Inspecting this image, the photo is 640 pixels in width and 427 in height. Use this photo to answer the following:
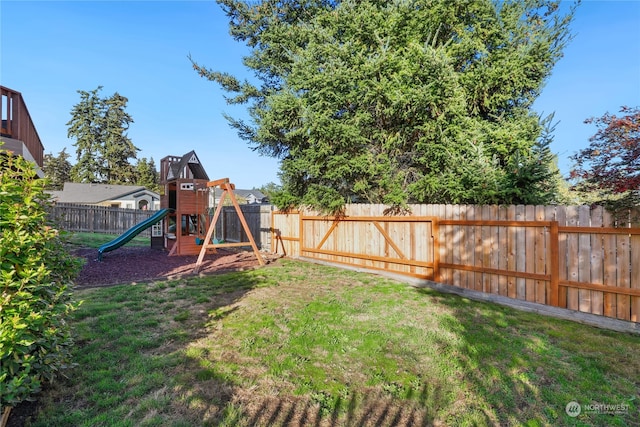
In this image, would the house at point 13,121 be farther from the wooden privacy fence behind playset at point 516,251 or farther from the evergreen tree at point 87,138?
the evergreen tree at point 87,138

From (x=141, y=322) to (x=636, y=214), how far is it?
7.07 m

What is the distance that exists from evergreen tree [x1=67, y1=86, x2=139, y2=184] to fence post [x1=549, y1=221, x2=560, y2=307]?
150 ft

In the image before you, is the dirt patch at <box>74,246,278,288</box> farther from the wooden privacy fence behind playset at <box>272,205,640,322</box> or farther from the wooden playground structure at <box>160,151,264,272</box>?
the wooden privacy fence behind playset at <box>272,205,640,322</box>

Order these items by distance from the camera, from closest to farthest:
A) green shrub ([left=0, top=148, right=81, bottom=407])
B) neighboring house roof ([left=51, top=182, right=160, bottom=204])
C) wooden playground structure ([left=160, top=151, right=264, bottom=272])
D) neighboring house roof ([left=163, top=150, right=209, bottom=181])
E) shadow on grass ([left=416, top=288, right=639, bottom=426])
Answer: green shrub ([left=0, top=148, right=81, bottom=407]) → shadow on grass ([left=416, top=288, right=639, bottom=426]) → wooden playground structure ([left=160, top=151, right=264, bottom=272]) → neighboring house roof ([left=163, top=150, right=209, bottom=181]) → neighboring house roof ([left=51, top=182, right=160, bottom=204])

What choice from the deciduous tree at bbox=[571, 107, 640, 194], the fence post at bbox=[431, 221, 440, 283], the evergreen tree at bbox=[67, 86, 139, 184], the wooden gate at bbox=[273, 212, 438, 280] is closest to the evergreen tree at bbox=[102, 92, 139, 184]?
the evergreen tree at bbox=[67, 86, 139, 184]

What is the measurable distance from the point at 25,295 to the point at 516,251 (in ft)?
20.9

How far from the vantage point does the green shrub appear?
1899 millimetres

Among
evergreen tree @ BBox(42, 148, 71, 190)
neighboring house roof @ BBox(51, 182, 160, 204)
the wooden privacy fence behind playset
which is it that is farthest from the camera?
evergreen tree @ BBox(42, 148, 71, 190)

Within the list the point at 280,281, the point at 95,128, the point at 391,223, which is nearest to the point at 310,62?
the point at 391,223

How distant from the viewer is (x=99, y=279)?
673 centimetres

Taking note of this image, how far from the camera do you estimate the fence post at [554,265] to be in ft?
15.8

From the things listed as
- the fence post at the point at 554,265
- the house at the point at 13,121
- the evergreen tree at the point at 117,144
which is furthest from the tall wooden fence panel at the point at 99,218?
the evergreen tree at the point at 117,144

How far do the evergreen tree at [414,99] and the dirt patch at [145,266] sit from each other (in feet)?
9.21

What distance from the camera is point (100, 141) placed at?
132 ft
